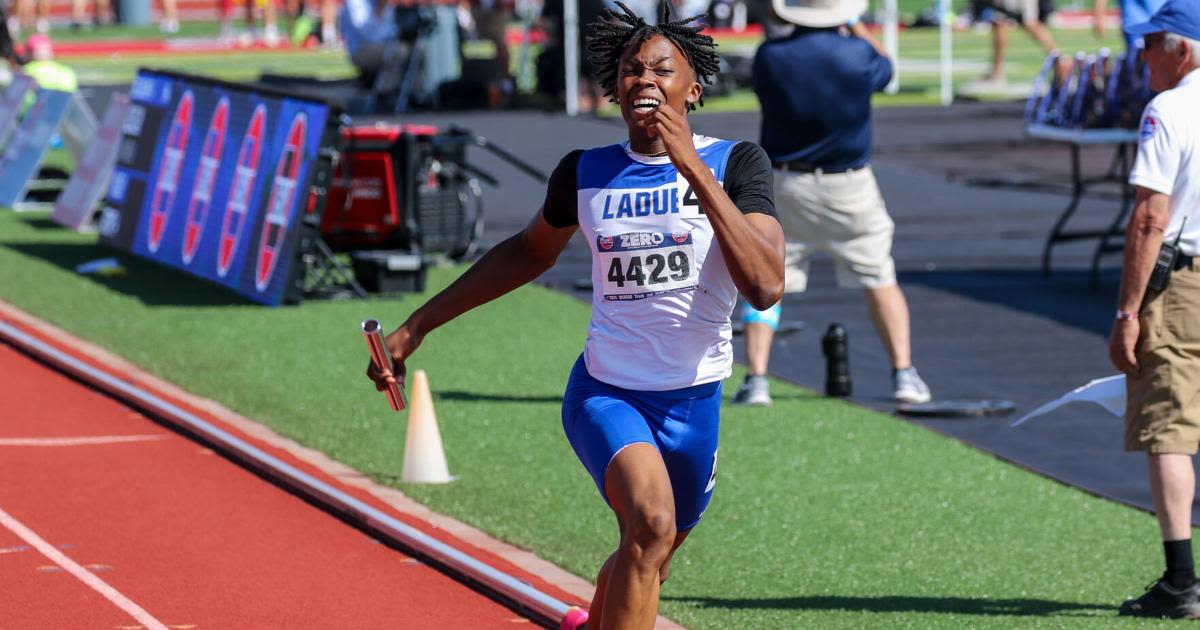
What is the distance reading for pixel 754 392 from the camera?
10.3m

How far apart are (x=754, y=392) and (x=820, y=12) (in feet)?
6.54

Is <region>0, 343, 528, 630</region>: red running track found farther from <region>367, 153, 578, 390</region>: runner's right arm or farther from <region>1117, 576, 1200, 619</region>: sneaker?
<region>1117, 576, 1200, 619</region>: sneaker

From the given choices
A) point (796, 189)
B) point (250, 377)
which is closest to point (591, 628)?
point (796, 189)

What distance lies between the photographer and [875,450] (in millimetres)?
9469

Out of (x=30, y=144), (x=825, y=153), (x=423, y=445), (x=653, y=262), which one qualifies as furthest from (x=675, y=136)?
(x=30, y=144)

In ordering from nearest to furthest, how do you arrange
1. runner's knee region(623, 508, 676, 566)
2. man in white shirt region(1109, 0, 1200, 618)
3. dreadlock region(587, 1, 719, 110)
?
runner's knee region(623, 508, 676, 566) < dreadlock region(587, 1, 719, 110) < man in white shirt region(1109, 0, 1200, 618)

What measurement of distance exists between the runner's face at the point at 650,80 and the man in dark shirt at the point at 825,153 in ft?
15.9

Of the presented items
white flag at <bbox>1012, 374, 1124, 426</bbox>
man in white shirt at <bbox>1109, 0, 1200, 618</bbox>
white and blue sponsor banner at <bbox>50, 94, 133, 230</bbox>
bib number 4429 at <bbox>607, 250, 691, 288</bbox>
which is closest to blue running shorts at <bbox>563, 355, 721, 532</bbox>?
bib number 4429 at <bbox>607, 250, 691, 288</bbox>

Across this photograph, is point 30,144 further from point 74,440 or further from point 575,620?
point 575,620

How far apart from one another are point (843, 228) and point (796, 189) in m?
0.33

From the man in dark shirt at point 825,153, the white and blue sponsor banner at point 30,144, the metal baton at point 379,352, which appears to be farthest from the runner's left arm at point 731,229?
the white and blue sponsor banner at point 30,144

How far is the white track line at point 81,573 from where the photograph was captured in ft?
22.2

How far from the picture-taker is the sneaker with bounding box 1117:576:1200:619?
6.57 m

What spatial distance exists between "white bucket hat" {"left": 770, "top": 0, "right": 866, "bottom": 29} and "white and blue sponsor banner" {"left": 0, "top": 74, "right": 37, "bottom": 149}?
10902 millimetres
